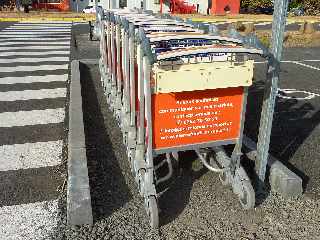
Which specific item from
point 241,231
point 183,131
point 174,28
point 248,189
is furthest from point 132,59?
point 241,231

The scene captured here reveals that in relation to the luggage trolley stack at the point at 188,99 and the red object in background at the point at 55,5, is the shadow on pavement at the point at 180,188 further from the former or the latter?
the red object in background at the point at 55,5

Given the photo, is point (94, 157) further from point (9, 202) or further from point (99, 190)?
point (9, 202)

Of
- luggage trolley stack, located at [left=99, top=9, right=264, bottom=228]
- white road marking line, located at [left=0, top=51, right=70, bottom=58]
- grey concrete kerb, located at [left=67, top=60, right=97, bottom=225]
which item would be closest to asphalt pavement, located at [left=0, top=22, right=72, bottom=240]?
grey concrete kerb, located at [left=67, top=60, right=97, bottom=225]

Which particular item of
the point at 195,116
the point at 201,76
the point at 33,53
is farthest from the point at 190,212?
the point at 33,53

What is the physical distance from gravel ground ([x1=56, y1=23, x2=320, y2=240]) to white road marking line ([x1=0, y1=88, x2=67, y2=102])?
12.2 feet

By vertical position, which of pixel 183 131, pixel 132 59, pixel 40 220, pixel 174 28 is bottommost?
pixel 40 220

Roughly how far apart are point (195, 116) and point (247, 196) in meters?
1.10

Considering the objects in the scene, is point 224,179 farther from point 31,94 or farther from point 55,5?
point 55,5

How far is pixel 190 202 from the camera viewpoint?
4.42 metres

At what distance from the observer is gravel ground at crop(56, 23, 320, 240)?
389cm

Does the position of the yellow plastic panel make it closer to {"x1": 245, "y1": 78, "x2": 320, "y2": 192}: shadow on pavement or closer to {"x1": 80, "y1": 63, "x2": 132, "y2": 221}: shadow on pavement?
{"x1": 80, "y1": 63, "x2": 132, "y2": 221}: shadow on pavement

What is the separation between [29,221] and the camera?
4102mm

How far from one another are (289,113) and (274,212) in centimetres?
391

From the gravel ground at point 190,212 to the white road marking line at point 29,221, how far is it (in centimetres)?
13
